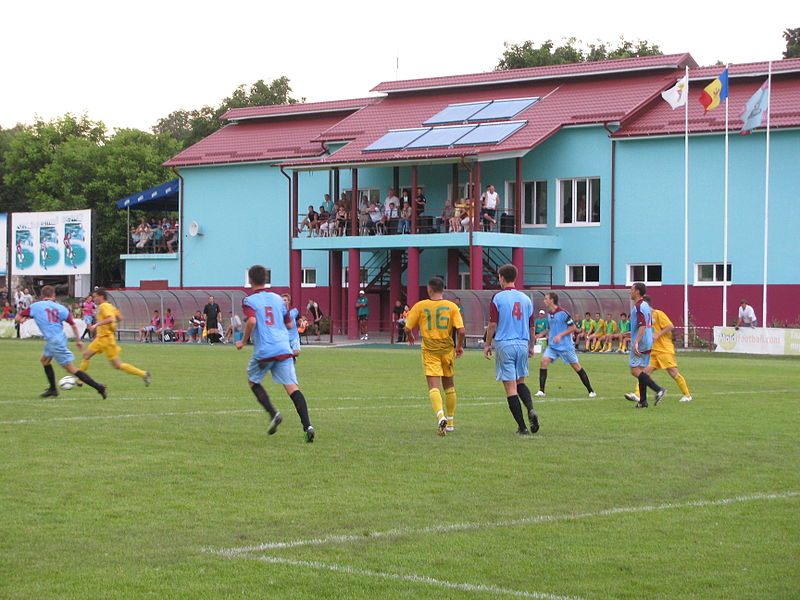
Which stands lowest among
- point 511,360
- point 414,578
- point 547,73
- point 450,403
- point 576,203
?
point 414,578

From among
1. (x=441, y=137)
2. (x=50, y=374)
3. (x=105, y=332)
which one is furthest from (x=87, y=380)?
(x=441, y=137)

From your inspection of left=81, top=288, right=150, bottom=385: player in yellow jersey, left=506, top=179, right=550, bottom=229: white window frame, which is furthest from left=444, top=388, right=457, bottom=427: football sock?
left=506, top=179, right=550, bottom=229: white window frame

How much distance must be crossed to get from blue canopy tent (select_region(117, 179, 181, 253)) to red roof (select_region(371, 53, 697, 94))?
1096cm

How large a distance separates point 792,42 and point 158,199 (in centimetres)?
3664

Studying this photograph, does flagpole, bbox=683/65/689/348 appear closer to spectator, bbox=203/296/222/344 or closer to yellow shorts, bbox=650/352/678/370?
spectator, bbox=203/296/222/344

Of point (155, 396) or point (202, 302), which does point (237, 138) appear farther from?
point (155, 396)

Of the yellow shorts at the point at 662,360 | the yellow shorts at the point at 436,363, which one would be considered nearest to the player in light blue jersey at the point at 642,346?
the yellow shorts at the point at 662,360

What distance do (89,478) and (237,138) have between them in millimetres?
47468

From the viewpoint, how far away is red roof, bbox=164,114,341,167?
53844 mm

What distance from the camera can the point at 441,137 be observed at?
47375 millimetres

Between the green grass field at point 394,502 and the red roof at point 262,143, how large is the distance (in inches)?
1404

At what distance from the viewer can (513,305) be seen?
1488 cm

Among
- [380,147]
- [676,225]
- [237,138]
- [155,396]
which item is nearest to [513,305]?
[155,396]

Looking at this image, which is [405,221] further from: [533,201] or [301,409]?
[301,409]
